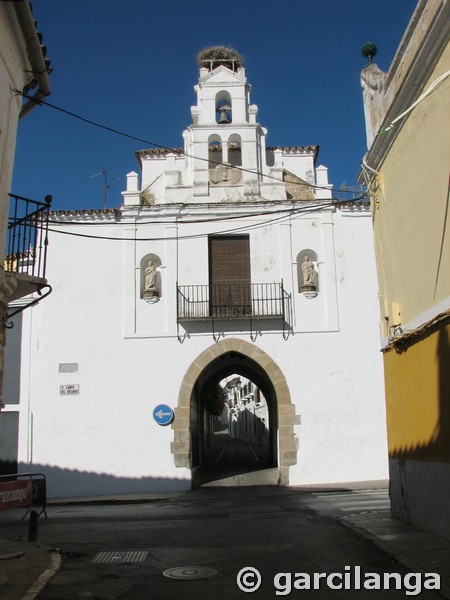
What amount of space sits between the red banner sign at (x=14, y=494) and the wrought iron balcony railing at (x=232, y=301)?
22.8 ft

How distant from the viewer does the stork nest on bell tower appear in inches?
749

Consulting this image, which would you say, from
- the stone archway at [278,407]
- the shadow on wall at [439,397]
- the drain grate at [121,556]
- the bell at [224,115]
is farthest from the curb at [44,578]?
the bell at [224,115]

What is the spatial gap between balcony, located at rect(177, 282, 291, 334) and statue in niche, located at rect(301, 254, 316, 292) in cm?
52

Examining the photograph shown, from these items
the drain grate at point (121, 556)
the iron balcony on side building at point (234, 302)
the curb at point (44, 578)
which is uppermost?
the iron balcony on side building at point (234, 302)

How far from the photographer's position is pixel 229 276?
1656cm

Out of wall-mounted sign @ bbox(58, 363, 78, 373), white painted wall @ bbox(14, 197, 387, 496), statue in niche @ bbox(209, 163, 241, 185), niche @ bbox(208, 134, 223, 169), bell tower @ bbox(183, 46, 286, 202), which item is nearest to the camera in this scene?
white painted wall @ bbox(14, 197, 387, 496)

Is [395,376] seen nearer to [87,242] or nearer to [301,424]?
[301,424]

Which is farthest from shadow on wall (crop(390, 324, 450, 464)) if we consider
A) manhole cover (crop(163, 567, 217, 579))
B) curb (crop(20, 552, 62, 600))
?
curb (crop(20, 552, 62, 600))

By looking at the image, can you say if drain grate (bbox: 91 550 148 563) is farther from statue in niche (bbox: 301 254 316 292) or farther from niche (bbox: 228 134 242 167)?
niche (bbox: 228 134 242 167)

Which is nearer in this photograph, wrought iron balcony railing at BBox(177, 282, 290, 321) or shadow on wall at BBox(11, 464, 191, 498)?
shadow on wall at BBox(11, 464, 191, 498)

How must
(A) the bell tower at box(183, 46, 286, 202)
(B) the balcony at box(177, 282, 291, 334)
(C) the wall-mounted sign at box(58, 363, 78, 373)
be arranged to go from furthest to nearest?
(A) the bell tower at box(183, 46, 286, 202), (B) the balcony at box(177, 282, 291, 334), (C) the wall-mounted sign at box(58, 363, 78, 373)

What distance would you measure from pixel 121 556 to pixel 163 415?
27.6 feet

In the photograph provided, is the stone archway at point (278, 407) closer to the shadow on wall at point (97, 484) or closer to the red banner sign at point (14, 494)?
the shadow on wall at point (97, 484)

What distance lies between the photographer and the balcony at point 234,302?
15922 mm
